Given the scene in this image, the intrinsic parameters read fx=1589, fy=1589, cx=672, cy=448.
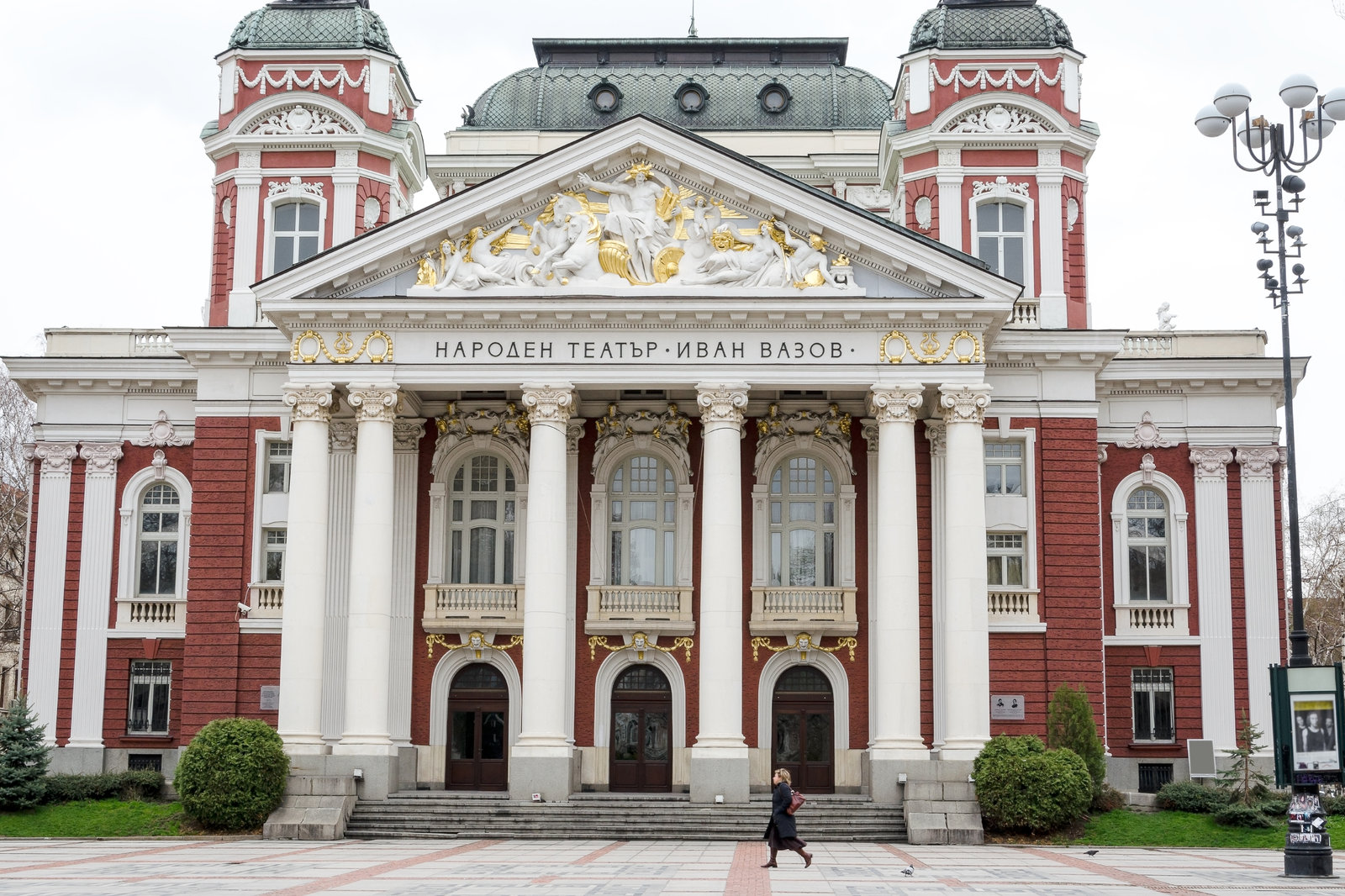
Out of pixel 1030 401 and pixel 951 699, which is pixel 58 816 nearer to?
pixel 951 699

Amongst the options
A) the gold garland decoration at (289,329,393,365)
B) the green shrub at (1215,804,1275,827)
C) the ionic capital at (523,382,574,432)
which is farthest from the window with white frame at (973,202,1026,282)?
the gold garland decoration at (289,329,393,365)

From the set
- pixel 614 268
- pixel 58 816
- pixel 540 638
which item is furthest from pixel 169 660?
pixel 614 268

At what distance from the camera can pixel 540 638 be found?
37031mm

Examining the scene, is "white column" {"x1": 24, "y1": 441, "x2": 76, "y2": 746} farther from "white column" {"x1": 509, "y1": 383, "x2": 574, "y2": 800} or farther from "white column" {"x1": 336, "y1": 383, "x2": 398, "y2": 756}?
"white column" {"x1": 509, "y1": 383, "x2": 574, "y2": 800}

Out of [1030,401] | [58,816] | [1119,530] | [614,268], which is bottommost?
[58,816]

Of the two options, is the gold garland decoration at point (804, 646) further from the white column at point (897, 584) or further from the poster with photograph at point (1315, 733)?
the poster with photograph at point (1315, 733)

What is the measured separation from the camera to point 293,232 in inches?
1747

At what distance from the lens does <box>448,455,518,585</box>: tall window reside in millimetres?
42000

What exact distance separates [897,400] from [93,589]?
2270 centimetres

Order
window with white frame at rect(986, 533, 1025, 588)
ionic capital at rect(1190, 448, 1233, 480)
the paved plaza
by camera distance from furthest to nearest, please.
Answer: ionic capital at rect(1190, 448, 1233, 480)
window with white frame at rect(986, 533, 1025, 588)
the paved plaza

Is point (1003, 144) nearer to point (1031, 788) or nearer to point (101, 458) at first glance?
point (1031, 788)

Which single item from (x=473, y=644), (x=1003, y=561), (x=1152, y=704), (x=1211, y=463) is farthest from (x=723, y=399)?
(x=1152, y=704)

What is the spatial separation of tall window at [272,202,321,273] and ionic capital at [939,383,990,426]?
18110mm

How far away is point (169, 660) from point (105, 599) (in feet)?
8.28
